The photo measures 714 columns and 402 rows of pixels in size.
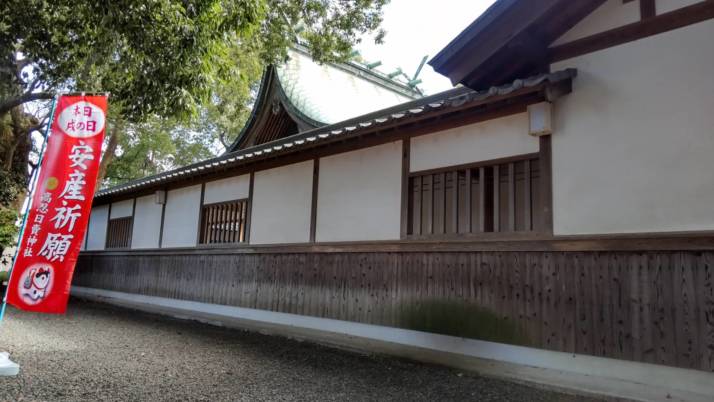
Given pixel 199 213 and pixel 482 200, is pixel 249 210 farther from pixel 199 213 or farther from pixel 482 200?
pixel 482 200

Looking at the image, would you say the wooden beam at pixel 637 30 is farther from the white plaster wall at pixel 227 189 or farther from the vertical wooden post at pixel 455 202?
the white plaster wall at pixel 227 189

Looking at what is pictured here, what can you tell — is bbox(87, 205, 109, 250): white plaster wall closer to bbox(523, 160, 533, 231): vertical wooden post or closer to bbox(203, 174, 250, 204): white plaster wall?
bbox(203, 174, 250, 204): white plaster wall

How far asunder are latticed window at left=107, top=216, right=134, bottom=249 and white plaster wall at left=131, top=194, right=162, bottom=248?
0.44m

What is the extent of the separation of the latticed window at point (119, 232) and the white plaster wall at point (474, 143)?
35.4ft

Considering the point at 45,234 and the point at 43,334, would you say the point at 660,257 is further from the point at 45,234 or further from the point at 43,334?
the point at 43,334

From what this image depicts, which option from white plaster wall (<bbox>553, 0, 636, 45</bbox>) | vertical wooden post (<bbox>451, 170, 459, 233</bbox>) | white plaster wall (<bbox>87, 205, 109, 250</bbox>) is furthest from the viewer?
white plaster wall (<bbox>87, 205, 109, 250</bbox>)

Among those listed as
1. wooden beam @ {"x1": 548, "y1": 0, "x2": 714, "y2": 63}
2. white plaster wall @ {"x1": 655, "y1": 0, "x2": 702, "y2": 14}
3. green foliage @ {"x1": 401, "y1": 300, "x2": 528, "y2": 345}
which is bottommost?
green foliage @ {"x1": 401, "y1": 300, "x2": 528, "y2": 345}

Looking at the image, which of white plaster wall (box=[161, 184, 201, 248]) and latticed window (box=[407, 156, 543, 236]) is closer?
latticed window (box=[407, 156, 543, 236])

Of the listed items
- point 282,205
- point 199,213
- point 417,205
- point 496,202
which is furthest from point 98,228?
point 496,202

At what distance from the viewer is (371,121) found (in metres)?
6.52

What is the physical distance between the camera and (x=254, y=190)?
9.50m

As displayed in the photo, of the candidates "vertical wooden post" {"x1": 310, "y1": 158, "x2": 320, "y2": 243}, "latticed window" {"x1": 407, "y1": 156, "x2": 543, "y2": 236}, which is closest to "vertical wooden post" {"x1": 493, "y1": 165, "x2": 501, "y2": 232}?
"latticed window" {"x1": 407, "y1": 156, "x2": 543, "y2": 236}

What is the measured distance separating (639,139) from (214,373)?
5.02 metres

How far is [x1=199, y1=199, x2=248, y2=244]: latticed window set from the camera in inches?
388
